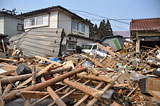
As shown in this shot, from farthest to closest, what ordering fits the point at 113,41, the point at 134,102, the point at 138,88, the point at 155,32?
the point at 113,41 < the point at 155,32 < the point at 138,88 < the point at 134,102

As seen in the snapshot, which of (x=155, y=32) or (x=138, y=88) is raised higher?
(x=155, y=32)

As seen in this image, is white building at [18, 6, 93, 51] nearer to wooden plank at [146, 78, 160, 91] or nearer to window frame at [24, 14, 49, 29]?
window frame at [24, 14, 49, 29]

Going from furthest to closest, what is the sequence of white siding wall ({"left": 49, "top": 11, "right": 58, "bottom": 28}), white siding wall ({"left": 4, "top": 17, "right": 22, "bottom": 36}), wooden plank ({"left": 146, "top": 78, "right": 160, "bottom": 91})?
1. white siding wall ({"left": 4, "top": 17, "right": 22, "bottom": 36})
2. white siding wall ({"left": 49, "top": 11, "right": 58, "bottom": 28})
3. wooden plank ({"left": 146, "top": 78, "right": 160, "bottom": 91})

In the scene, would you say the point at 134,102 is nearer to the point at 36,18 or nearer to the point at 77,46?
the point at 77,46

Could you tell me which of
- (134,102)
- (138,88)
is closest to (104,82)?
(134,102)

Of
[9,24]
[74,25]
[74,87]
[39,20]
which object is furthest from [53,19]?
[74,87]

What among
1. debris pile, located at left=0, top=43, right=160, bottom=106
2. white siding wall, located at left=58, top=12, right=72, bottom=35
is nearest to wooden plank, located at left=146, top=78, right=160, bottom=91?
debris pile, located at left=0, top=43, right=160, bottom=106

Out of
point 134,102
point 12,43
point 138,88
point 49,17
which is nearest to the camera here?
point 134,102

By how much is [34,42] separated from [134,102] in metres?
7.61

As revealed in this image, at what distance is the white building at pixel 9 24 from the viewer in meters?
15.4

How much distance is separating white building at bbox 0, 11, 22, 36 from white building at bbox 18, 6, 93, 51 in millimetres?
4052

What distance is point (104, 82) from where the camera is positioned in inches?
114

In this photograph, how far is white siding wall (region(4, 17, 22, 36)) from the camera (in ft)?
51.5

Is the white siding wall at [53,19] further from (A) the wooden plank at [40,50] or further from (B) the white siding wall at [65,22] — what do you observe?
(A) the wooden plank at [40,50]
